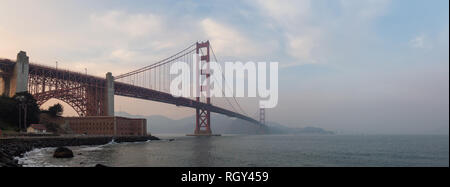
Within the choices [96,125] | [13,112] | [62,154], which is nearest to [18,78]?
[13,112]

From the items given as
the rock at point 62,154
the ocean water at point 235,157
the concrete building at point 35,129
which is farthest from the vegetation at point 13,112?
the rock at point 62,154

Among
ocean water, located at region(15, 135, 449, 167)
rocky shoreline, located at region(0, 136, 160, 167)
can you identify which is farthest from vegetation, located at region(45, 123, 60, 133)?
ocean water, located at region(15, 135, 449, 167)

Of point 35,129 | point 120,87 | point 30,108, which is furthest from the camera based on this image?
point 120,87

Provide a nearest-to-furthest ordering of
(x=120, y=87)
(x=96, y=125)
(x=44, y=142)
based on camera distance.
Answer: (x=44, y=142), (x=96, y=125), (x=120, y=87)

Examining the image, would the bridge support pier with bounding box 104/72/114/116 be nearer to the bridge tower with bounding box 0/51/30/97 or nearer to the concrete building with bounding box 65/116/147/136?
the concrete building with bounding box 65/116/147/136

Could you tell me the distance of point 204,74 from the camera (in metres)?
116

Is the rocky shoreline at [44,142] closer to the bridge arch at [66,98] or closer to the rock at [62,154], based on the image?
the rock at [62,154]

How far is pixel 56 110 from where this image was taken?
69.6 m

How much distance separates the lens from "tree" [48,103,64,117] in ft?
224

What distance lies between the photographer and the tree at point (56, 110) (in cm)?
6831

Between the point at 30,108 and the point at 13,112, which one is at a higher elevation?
the point at 30,108

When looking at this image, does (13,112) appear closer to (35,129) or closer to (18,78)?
(35,129)
